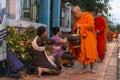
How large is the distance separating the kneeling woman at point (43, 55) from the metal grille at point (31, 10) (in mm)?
3395

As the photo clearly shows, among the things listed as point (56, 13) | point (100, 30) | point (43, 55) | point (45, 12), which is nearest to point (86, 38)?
point (43, 55)

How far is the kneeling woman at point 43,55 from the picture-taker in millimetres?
8977

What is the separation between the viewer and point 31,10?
→ 14.2 metres

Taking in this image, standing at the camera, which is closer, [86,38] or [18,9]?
[86,38]

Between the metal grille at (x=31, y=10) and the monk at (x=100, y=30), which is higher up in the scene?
the metal grille at (x=31, y=10)

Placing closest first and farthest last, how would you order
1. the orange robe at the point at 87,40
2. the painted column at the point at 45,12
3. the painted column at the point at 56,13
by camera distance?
the orange robe at the point at 87,40, the painted column at the point at 45,12, the painted column at the point at 56,13

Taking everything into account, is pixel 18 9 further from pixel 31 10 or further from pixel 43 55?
pixel 31 10

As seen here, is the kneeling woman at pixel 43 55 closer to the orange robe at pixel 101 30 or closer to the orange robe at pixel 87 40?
the orange robe at pixel 87 40

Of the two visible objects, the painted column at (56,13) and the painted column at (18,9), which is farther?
the painted column at (56,13)

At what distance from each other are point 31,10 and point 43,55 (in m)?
5.32

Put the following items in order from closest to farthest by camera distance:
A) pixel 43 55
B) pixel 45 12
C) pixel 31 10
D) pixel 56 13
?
pixel 43 55, pixel 31 10, pixel 45 12, pixel 56 13

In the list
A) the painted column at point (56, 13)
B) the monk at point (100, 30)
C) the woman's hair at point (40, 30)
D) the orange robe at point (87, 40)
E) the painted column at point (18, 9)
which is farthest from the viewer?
the painted column at point (56, 13)

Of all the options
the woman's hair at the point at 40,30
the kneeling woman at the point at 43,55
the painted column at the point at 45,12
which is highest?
the painted column at the point at 45,12

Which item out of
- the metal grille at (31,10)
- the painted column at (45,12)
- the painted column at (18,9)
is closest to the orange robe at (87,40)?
the painted column at (18,9)
